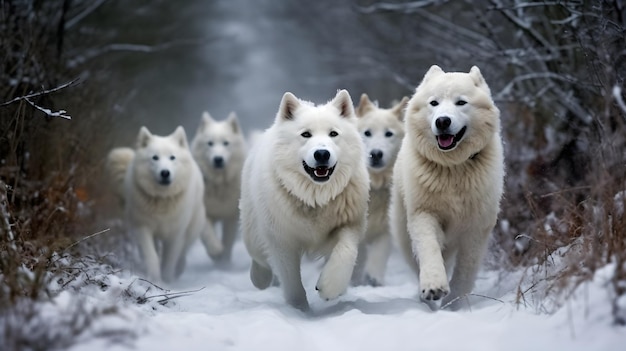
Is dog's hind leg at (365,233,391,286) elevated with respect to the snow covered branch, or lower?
lower

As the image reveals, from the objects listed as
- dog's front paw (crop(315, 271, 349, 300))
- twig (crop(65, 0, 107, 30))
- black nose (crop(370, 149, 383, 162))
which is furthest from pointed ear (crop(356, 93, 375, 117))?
twig (crop(65, 0, 107, 30))

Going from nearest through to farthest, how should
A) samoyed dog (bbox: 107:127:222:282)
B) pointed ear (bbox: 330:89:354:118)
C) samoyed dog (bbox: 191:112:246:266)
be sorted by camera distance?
pointed ear (bbox: 330:89:354:118), samoyed dog (bbox: 107:127:222:282), samoyed dog (bbox: 191:112:246:266)

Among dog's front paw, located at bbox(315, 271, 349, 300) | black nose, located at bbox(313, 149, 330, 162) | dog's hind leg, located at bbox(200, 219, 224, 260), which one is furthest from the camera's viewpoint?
dog's hind leg, located at bbox(200, 219, 224, 260)

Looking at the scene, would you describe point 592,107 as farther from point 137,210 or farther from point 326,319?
point 137,210

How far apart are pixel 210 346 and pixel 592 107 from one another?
4.49 metres

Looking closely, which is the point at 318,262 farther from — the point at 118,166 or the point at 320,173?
the point at 320,173

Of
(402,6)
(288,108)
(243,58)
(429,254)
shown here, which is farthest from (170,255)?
(243,58)

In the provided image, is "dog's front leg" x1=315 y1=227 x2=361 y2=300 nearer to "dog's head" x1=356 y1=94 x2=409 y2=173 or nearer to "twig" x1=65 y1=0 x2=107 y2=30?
"dog's head" x1=356 y1=94 x2=409 y2=173

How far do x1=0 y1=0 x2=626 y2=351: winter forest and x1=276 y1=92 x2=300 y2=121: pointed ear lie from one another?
1142 millimetres

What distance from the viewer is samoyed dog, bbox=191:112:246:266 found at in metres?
8.53

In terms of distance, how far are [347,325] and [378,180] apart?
2894 millimetres

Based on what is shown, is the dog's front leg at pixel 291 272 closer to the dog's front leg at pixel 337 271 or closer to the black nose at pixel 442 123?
the dog's front leg at pixel 337 271

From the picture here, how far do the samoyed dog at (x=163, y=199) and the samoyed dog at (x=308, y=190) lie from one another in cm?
243

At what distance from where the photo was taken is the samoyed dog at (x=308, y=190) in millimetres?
4656
